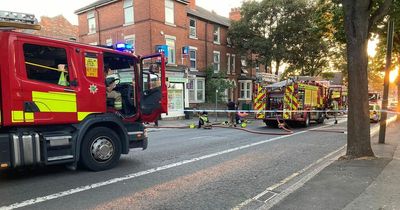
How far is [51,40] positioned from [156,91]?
9.01ft

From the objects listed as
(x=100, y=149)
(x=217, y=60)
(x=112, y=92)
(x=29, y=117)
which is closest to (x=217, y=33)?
(x=217, y=60)

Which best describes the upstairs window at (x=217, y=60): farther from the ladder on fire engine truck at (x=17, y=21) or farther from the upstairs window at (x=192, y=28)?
the ladder on fire engine truck at (x=17, y=21)

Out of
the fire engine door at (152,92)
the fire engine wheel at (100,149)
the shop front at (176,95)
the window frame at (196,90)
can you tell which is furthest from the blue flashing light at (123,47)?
the window frame at (196,90)

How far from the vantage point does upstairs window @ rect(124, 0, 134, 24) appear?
26.2 meters

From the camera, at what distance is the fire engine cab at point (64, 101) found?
606 cm

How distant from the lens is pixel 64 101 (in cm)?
672

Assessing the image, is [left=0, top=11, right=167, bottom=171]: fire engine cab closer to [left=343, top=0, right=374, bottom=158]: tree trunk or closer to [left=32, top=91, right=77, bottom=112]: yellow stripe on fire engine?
[left=32, top=91, right=77, bottom=112]: yellow stripe on fire engine

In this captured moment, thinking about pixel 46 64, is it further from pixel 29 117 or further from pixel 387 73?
pixel 387 73

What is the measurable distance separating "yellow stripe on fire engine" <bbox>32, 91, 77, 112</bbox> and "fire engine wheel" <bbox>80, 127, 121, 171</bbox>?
734 millimetres

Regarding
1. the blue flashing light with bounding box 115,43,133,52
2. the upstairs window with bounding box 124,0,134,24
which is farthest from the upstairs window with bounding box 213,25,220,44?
the blue flashing light with bounding box 115,43,133,52

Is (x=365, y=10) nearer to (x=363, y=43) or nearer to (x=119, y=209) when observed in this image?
(x=363, y=43)

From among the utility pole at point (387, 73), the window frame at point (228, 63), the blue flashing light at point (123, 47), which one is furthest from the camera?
the window frame at point (228, 63)

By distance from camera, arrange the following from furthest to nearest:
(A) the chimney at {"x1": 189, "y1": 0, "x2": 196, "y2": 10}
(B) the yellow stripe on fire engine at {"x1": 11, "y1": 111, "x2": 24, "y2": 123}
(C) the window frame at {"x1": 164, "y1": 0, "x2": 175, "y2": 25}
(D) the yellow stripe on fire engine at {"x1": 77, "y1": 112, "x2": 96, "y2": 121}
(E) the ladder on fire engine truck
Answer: (A) the chimney at {"x1": 189, "y1": 0, "x2": 196, "y2": 10}, (C) the window frame at {"x1": 164, "y1": 0, "x2": 175, "y2": 25}, (D) the yellow stripe on fire engine at {"x1": 77, "y1": 112, "x2": 96, "y2": 121}, (E) the ladder on fire engine truck, (B) the yellow stripe on fire engine at {"x1": 11, "y1": 111, "x2": 24, "y2": 123}

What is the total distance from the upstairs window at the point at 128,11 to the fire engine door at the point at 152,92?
18.9 metres
